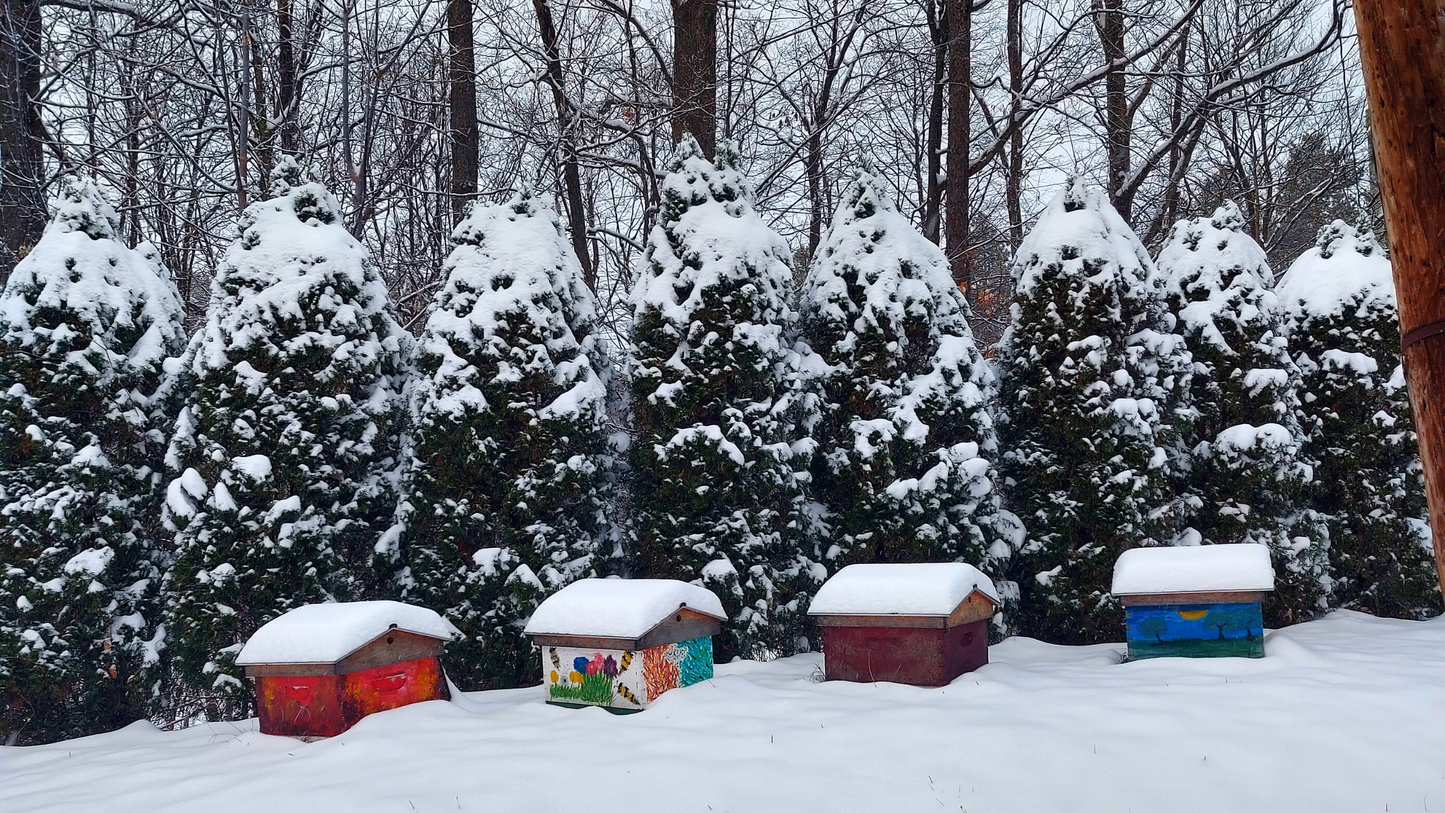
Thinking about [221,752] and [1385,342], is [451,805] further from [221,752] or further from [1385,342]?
[1385,342]

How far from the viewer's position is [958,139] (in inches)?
472

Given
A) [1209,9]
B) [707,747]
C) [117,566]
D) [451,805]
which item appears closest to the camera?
[451,805]

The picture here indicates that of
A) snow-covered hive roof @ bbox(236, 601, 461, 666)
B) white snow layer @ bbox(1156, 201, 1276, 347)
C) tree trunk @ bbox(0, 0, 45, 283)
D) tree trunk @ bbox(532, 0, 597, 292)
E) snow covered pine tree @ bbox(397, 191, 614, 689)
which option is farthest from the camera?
tree trunk @ bbox(532, 0, 597, 292)

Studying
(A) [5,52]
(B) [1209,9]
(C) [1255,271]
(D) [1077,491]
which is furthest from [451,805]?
(B) [1209,9]

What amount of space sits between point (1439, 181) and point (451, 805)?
14.3ft

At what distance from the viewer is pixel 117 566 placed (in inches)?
272

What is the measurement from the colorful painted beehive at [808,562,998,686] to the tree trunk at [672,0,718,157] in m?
6.51

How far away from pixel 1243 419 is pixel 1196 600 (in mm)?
2575

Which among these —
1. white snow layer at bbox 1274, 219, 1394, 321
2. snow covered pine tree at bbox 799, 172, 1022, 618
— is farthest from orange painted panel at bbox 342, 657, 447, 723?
white snow layer at bbox 1274, 219, 1394, 321

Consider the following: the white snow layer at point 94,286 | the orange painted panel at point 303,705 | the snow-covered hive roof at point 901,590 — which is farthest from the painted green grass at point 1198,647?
the white snow layer at point 94,286

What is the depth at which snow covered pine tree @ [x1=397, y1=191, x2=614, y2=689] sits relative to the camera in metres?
7.02

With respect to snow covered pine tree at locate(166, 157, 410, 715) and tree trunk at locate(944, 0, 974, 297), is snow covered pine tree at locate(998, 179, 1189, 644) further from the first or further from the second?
snow covered pine tree at locate(166, 157, 410, 715)

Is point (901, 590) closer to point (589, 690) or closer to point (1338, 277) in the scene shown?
point (589, 690)

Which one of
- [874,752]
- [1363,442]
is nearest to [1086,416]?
[1363,442]
